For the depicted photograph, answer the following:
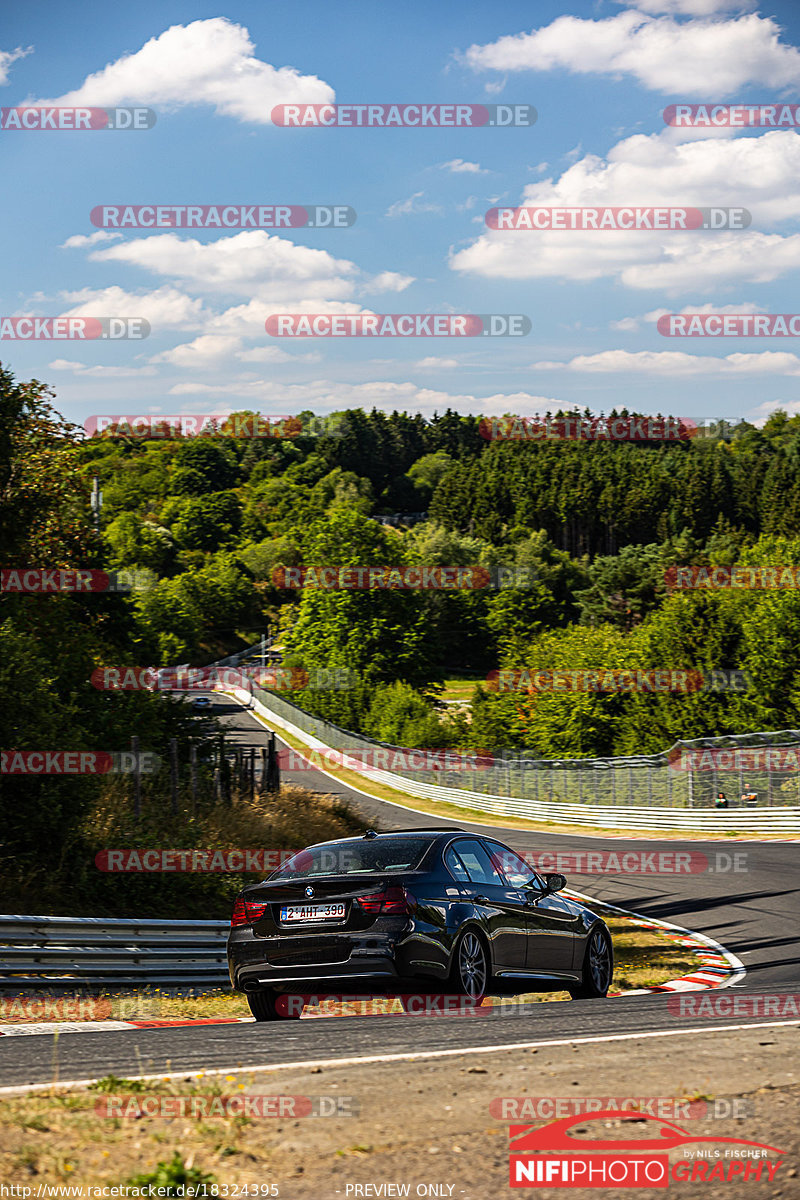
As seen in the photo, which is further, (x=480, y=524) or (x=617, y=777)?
(x=480, y=524)

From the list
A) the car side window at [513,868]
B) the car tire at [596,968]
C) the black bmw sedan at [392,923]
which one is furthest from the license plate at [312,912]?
the car tire at [596,968]

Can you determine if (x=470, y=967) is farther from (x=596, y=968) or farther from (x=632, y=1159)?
(x=632, y=1159)

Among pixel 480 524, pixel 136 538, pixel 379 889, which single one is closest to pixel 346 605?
pixel 136 538

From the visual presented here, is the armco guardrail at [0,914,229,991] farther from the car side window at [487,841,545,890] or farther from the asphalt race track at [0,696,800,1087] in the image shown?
the car side window at [487,841,545,890]

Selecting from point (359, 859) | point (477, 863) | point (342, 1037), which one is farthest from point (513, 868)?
point (342, 1037)

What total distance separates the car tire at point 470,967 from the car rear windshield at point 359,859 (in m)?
0.67

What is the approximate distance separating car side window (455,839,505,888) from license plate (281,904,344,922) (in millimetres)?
1281

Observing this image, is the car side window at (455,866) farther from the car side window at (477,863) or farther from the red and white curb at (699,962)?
the red and white curb at (699,962)

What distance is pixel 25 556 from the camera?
89.4 feet

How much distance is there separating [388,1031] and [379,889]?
1263mm

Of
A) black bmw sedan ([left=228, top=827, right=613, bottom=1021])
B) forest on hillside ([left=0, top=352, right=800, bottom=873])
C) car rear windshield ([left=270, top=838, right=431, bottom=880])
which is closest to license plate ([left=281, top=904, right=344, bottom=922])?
black bmw sedan ([left=228, top=827, right=613, bottom=1021])

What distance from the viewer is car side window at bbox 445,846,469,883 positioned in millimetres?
8805

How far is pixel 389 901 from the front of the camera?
8.12m

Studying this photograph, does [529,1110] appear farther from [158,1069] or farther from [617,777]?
[617,777]
